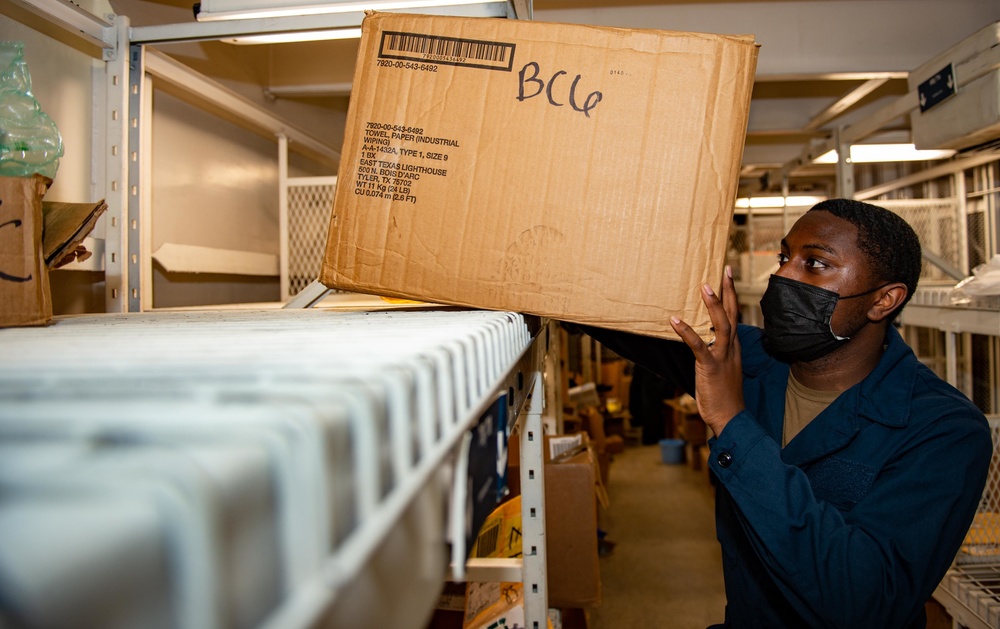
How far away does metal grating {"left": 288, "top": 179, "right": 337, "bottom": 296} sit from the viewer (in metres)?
2.62

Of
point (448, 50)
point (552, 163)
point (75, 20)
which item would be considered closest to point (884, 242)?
point (552, 163)

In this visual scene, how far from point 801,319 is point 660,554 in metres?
3.06

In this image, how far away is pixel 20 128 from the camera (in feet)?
3.23

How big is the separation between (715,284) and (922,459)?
1.84 ft

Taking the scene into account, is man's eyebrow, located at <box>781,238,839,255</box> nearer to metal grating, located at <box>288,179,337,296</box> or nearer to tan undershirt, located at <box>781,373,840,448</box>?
tan undershirt, located at <box>781,373,840,448</box>

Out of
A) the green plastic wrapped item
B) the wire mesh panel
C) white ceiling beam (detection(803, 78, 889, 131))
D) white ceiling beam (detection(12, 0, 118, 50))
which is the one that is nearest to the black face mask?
the green plastic wrapped item

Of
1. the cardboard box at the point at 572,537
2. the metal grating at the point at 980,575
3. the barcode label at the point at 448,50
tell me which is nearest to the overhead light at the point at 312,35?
the barcode label at the point at 448,50

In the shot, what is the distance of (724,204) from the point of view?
0.79m

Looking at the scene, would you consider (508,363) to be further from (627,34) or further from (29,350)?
(627,34)


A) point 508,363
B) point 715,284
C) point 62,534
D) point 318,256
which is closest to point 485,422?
point 508,363

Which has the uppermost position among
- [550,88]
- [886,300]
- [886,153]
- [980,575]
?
[886,153]

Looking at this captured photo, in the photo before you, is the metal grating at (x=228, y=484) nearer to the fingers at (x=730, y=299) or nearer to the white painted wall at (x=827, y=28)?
the fingers at (x=730, y=299)

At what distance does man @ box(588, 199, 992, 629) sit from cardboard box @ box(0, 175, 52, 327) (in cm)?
89

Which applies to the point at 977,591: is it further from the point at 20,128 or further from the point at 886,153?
the point at 20,128
